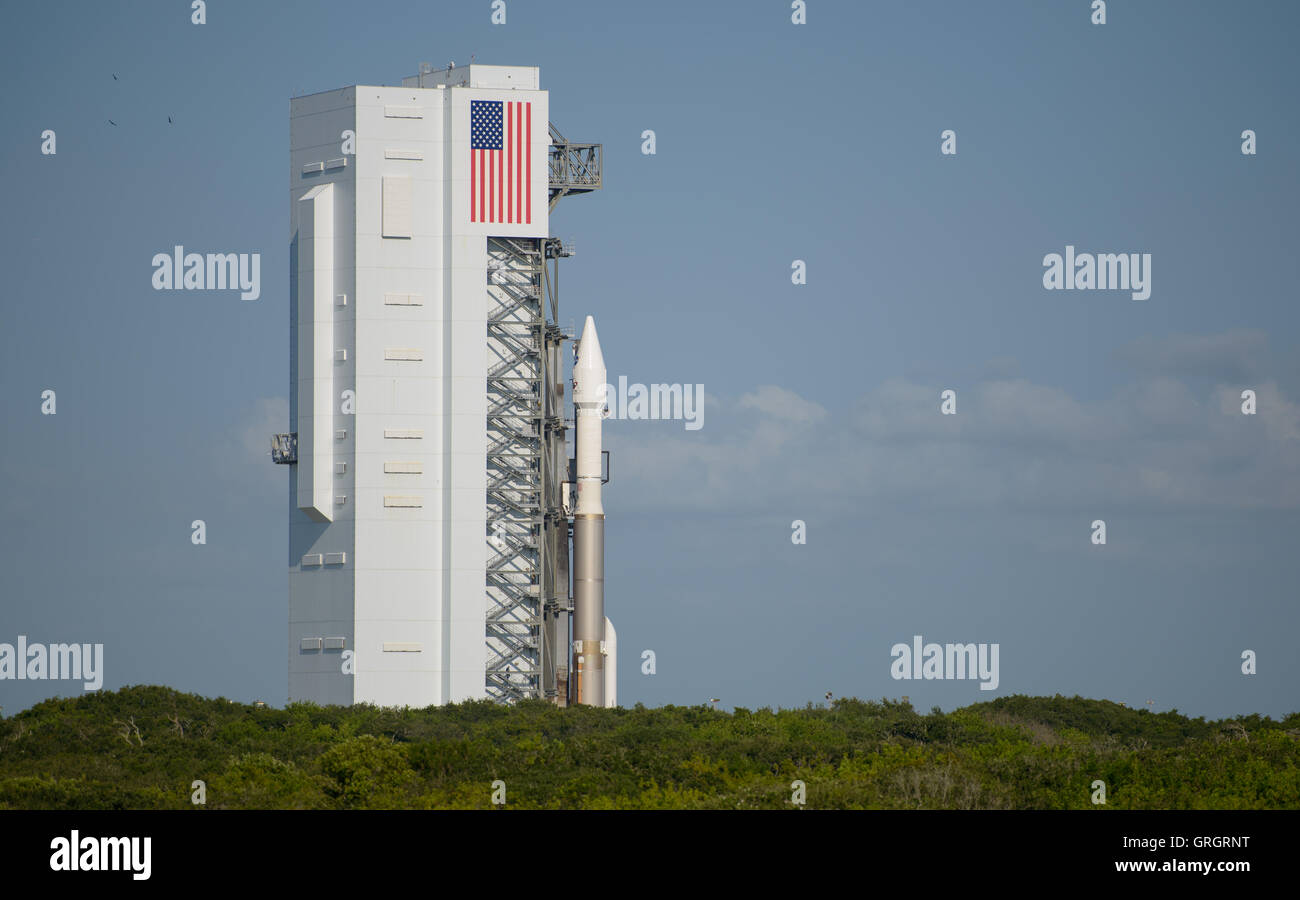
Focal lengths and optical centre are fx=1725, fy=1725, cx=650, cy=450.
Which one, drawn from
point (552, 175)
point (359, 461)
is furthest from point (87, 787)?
point (552, 175)

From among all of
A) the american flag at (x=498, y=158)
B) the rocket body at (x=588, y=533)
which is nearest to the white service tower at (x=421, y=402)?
the american flag at (x=498, y=158)

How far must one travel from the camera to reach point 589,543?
71.3 metres

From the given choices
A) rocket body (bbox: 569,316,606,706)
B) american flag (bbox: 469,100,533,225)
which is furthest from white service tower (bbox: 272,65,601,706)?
rocket body (bbox: 569,316,606,706)

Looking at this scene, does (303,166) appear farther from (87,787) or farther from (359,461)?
(87,787)

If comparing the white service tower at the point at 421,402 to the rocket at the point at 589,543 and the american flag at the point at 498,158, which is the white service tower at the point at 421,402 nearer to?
the american flag at the point at 498,158

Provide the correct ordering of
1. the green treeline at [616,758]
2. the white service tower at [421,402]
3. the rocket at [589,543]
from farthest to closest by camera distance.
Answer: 1. the rocket at [589,543]
2. the white service tower at [421,402]
3. the green treeline at [616,758]

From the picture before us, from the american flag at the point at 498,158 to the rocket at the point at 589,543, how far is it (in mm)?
6124

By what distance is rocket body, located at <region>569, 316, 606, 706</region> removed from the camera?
7125cm

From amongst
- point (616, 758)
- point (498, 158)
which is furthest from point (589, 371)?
point (616, 758)

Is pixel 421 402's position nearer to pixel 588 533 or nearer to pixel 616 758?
pixel 588 533

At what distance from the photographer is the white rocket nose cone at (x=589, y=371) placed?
2830 inches
